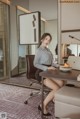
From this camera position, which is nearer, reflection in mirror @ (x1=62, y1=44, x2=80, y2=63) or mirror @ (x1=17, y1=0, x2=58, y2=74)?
reflection in mirror @ (x1=62, y1=44, x2=80, y2=63)

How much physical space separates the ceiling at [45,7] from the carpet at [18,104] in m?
1.82

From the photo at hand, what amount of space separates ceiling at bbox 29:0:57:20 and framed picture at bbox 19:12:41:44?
0.15 m

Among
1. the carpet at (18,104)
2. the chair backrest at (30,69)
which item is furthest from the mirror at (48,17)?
the carpet at (18,104)

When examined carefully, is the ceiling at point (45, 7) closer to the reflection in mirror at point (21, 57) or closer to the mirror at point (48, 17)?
the mirror at point (48, 17)

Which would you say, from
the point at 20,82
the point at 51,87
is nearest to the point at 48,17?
the point at 20,82

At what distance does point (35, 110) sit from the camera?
2840 millimetres

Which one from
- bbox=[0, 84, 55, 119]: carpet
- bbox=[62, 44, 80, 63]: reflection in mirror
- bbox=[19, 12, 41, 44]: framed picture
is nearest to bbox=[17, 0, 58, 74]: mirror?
bbox=[19, 12, 41, 44]: framed picture

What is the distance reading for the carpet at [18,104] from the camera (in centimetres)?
265

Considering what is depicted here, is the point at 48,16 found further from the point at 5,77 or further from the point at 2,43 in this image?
the point at 5,77

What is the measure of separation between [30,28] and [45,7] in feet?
2.05

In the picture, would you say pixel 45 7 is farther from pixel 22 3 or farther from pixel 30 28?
pixel 22 3

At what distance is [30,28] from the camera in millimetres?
4285

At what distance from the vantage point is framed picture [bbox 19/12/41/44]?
13.6 feet

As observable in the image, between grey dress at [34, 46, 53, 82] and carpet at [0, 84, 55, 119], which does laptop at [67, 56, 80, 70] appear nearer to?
grey dress at [34, 46, 53, 82]
